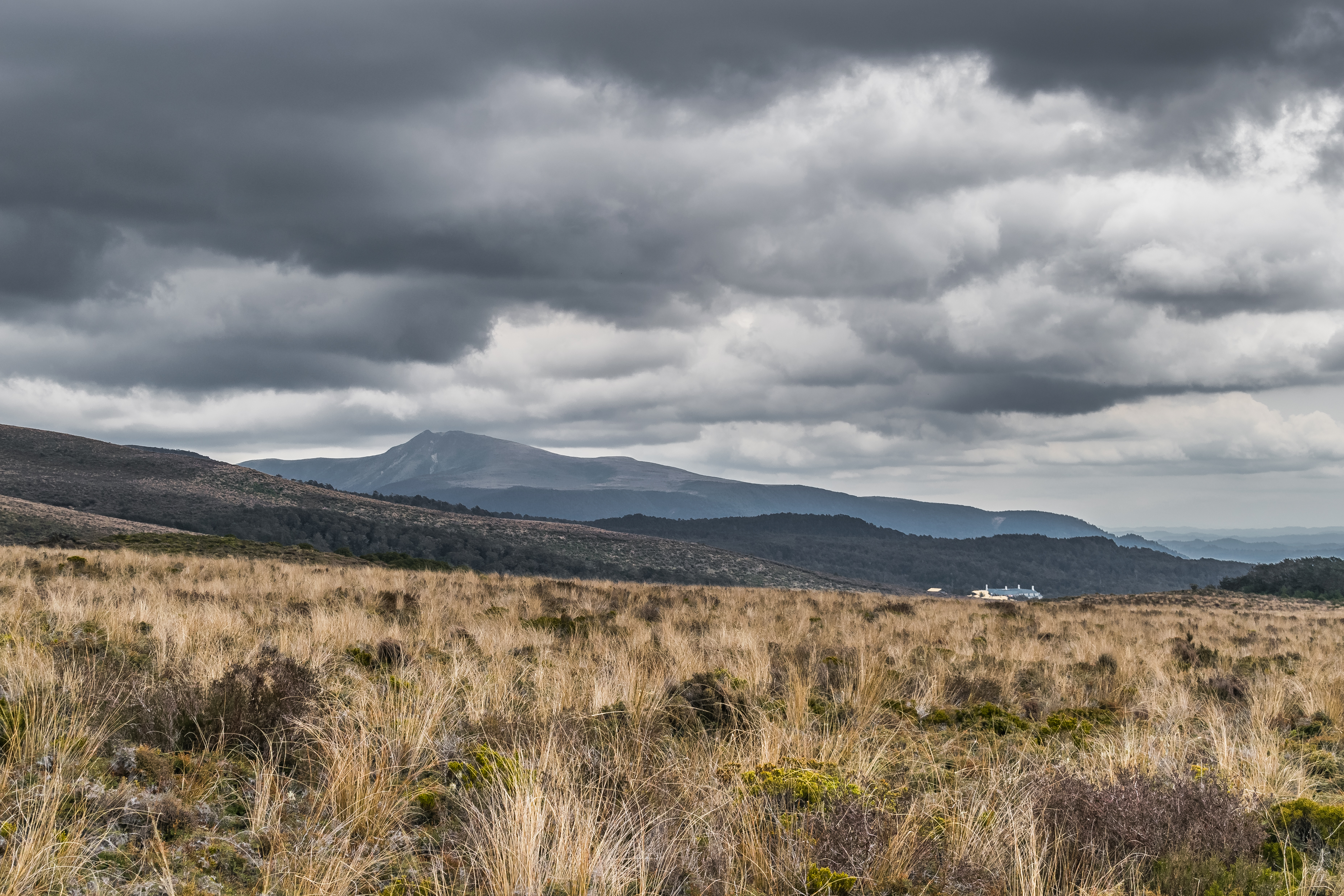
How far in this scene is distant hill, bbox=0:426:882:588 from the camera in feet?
227

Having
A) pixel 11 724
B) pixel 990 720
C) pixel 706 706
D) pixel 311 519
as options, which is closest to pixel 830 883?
pixel 706 706

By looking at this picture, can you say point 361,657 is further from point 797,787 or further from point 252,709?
point 797,787

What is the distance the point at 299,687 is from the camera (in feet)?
19.2

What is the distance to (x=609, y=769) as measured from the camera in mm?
5000

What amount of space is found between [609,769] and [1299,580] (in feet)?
255

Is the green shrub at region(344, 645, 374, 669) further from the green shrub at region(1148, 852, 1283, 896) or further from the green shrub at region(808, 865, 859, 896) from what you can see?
the green shrub at region(1148, 852, 1283, 896)

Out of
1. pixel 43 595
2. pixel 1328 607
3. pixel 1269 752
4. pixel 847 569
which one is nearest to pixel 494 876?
pixel 1269 752

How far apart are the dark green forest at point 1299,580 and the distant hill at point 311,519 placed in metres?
38.9

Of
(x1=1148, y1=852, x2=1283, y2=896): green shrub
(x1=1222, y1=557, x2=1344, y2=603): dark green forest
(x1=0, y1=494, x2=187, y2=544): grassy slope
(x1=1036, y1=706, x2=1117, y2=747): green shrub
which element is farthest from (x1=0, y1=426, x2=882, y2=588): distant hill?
(x1=1148, y1=852, x2=1283, y2=896): green shrub

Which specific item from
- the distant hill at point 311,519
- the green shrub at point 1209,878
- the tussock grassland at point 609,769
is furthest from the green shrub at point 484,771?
the distant hill at point 311,519

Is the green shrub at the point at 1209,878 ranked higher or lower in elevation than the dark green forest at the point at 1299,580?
higher

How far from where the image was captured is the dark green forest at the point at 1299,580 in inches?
2234

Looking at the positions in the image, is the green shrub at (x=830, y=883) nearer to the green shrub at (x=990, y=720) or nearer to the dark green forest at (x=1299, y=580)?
the green shrub at (x=990, y=720)

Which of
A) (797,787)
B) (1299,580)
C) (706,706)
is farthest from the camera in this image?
(1299,580)
